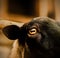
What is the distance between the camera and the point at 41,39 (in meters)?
2.16

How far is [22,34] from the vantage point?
2.27 metres

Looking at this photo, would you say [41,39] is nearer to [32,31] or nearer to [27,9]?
[32,31]

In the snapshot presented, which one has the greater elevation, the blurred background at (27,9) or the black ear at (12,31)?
the blurred background at (27,9)

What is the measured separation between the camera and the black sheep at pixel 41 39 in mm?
2142

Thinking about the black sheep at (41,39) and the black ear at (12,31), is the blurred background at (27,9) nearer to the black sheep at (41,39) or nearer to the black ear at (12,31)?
the black ear at (12,31)

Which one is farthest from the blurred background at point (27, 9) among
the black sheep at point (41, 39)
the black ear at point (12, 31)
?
the black sheep at point (41, 39)

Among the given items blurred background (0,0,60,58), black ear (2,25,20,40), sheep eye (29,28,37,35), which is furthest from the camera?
blurred background (0,0,60,58)

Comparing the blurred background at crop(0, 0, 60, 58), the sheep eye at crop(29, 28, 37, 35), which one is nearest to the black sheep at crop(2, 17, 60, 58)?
the sheep eye at crop(29, 28, 37, 35)

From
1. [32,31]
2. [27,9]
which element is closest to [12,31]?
[32,31]

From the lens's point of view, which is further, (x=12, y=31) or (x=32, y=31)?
(x=12, y=31)

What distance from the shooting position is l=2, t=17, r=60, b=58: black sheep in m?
2.14

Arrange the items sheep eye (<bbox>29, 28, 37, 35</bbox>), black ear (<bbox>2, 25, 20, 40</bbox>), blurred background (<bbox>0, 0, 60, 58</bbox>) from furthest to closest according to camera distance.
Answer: blurred background (<bbox>0, 0, 60, 58</bbox>) < black ear (<bbox>2, 25, 20, 40</bbox>) < sheep eye (<bbox>29, 28, 37, 35</bbox>)

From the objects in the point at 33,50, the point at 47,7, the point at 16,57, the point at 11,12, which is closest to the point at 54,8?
the point at 47,7

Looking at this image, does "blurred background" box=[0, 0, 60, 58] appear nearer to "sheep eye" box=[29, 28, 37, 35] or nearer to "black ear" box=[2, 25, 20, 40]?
"black ear" box=[2, 25, 20, 40]
